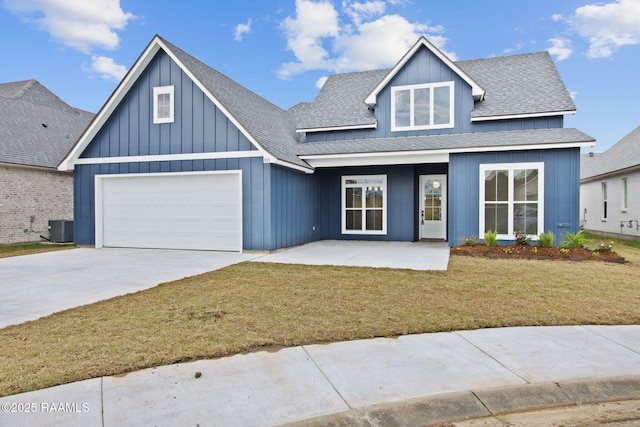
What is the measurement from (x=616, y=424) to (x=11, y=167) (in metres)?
19.2

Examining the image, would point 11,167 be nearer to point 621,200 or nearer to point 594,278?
point 594,278

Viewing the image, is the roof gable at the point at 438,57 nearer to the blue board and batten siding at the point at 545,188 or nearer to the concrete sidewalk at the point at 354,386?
the blue board and batten siding at the point at 545,188

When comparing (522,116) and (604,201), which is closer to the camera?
(522,116)

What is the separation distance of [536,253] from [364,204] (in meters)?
6.39

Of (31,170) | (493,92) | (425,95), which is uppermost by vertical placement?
(493,92)

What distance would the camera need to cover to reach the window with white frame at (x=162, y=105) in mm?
12578

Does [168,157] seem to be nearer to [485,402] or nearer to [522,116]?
[522,116]

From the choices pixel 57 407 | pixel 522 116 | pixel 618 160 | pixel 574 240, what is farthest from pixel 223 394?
pixel 618 160

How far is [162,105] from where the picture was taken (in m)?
12.7

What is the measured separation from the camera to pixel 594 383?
139 inches

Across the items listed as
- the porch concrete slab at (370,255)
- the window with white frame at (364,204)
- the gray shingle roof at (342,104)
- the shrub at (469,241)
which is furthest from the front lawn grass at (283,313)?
the gray shingle roof at (342,104)

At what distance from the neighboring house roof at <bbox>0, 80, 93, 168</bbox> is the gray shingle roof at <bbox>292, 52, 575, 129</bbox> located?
1110 centimetres

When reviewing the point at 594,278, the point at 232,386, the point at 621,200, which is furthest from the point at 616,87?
the point at 232,386

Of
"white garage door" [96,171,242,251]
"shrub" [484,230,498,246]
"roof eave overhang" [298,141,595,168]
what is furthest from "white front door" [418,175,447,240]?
"white garage door" [96,171,242,251]
